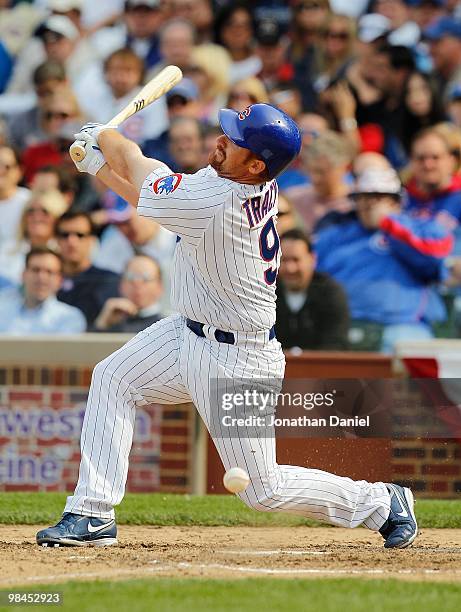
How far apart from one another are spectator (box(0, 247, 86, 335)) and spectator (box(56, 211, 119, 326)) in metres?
0.07

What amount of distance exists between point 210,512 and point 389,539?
5.32 feet

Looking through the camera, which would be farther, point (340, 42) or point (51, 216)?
point (340, 42)

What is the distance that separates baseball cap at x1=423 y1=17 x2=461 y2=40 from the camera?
36.6 ft

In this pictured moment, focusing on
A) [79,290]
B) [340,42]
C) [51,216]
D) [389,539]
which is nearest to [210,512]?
[389,539]

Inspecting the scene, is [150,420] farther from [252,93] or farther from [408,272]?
[252,93]

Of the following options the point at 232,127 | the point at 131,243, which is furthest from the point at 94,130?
the point at 131,243

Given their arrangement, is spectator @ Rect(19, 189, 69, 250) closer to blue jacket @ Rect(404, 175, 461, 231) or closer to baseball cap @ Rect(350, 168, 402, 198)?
baseball cap @ Rect(350, 168, 402, 198)

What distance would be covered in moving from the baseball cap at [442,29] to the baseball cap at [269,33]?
1.36m

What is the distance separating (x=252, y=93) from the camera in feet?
35.5

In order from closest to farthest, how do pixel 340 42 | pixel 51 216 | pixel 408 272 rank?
1. pixel 408 272
2. pixel 51 216
3. pixel 340 42

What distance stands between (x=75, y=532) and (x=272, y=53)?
714 cm

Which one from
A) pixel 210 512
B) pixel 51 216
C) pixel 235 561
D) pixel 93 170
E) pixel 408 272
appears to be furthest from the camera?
pixel 51 216

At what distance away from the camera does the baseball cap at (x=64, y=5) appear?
12.0 m

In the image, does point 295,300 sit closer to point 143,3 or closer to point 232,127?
point 143,3
